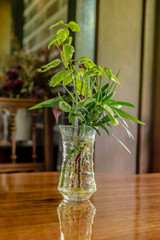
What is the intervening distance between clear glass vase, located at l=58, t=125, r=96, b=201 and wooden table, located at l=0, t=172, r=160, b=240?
0.12ft

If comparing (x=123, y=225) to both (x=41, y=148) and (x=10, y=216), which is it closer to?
(x=10, y=216)

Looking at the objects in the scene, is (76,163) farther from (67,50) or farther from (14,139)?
(14,139)

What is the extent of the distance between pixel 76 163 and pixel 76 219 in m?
0.14

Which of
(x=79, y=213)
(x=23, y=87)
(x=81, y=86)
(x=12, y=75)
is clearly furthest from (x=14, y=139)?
(x=79, y=213)

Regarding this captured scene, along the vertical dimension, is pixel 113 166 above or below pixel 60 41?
below

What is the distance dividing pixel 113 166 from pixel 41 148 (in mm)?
764

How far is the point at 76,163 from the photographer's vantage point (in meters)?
0.76

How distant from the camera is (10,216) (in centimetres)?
67

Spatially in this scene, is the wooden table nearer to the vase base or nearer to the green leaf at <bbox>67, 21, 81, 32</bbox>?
the vase base

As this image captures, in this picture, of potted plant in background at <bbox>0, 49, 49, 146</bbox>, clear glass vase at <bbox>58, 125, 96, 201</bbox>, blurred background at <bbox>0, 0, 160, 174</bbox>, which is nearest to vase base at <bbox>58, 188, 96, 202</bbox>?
clear glass vase at <bbox>58, 125, 96, 201</bbox>

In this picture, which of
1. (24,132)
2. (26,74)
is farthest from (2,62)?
(24,132)

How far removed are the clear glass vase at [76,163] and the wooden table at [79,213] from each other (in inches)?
1.4

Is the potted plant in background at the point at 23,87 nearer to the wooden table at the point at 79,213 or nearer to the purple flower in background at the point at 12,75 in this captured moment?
the purple flower in background at the point at 12,75

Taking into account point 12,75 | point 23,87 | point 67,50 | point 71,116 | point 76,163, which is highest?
point 12,75
